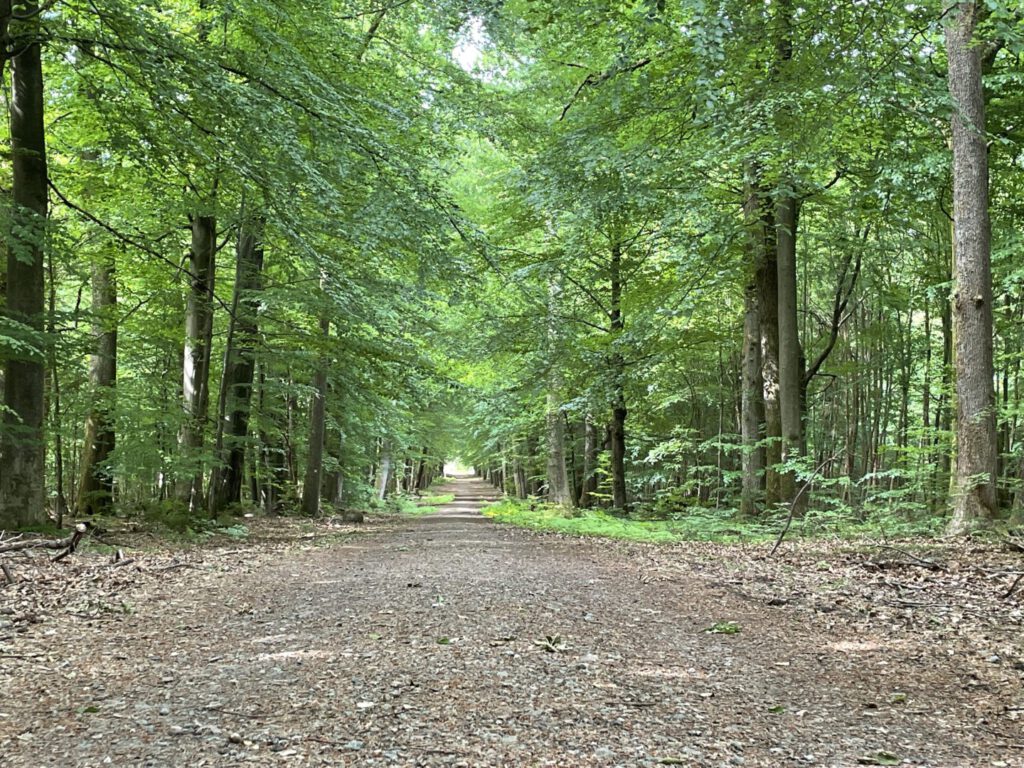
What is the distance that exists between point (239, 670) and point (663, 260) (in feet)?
43.5

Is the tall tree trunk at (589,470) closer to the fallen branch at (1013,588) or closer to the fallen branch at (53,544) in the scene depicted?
the fallen branch at (53,544)

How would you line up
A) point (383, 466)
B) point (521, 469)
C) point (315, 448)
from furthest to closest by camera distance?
point (521, 469)
point (383, 466)
point (315, 448)

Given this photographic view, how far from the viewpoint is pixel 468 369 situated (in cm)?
2167

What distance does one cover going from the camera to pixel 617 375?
13.4 m

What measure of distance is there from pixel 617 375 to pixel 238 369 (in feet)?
26.7

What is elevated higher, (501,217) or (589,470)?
(501,217)

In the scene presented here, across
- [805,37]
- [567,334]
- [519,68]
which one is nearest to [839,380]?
[567,334]

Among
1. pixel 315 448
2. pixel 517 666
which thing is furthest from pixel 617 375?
pixel 517 666

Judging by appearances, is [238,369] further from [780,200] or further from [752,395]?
[780,200]

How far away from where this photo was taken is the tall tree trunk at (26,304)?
8.05 meters

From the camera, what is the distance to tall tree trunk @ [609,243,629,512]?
1346 cm

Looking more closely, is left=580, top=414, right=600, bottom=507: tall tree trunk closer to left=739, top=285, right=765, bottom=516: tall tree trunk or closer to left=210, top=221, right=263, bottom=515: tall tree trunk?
left=739, top=285, right=765, bottom=516: tall tree trunk

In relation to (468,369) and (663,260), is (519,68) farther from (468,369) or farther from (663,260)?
(468,369)

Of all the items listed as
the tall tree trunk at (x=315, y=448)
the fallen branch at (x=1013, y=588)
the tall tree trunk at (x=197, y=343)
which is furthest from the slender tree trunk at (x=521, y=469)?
the fallen branch at (x=1013, y=588)
